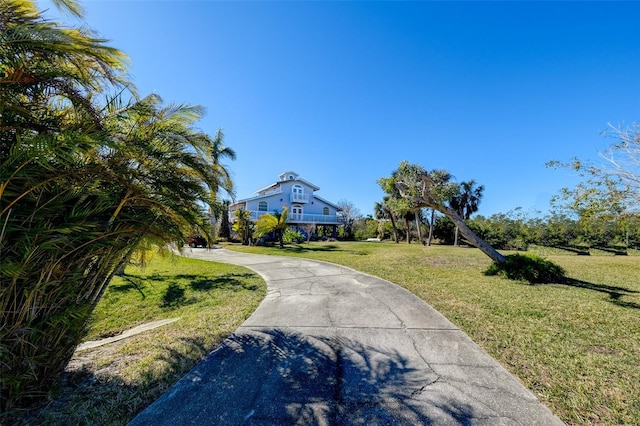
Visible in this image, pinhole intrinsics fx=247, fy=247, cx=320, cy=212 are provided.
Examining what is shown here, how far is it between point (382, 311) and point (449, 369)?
85.4 inches

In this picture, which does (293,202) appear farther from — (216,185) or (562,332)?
(562,332)

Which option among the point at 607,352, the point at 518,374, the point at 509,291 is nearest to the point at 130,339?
the point at 518,374

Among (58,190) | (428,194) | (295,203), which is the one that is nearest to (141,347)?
(58,190)

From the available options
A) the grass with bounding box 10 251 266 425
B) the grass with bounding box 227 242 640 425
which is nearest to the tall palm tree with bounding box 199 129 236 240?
the grass with bounding box 10 251 266 425

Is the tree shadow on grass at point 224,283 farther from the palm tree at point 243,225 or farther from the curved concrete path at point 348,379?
the palm tree at point 243,225

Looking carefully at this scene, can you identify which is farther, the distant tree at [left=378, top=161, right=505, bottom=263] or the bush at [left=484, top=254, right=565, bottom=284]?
the distant tree at [left=378, top=161, right=505, bottom=263]

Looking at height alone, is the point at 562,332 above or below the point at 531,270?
below

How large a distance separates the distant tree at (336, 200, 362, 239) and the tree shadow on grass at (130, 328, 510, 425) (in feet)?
109

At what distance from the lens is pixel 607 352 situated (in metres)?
3.56

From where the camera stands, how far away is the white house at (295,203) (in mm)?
31141

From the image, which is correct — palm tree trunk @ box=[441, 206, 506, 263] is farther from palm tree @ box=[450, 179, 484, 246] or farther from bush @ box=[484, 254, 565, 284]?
palm tree @ box=[450, 179, 484, 246]

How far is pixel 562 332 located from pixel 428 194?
24.4 feet

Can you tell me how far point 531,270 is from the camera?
28.0 ft

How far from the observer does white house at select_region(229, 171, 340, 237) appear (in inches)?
1226
